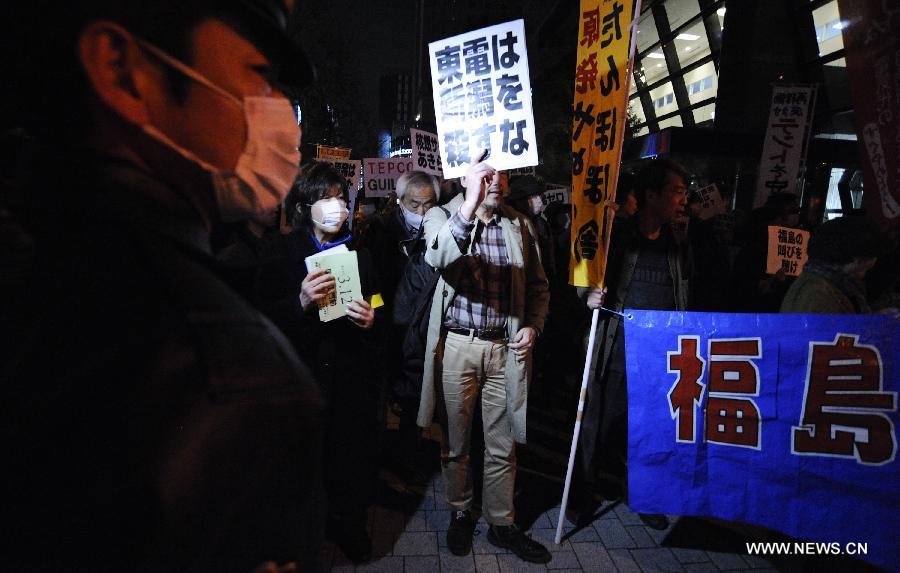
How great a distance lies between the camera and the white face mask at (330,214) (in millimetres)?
2896

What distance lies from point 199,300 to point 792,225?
725 cm

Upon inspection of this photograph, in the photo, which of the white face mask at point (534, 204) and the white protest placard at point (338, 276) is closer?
the white protest placard at point (338, 276)

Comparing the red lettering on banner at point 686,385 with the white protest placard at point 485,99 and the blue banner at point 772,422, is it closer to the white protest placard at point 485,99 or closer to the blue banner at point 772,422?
the blue banner at point 772,422

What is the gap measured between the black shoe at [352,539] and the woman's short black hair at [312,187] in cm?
197

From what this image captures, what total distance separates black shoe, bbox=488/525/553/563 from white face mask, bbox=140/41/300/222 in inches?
120

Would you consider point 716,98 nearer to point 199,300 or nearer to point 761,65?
point 761,65

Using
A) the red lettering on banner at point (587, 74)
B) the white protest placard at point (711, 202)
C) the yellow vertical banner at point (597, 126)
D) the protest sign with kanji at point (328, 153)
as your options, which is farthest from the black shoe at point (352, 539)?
the protest sign with kanji at point (328, 153)

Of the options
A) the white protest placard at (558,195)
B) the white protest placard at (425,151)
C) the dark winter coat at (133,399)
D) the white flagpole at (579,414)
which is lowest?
the white flagpole at (579,414)

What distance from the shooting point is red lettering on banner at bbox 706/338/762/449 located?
2938 mm

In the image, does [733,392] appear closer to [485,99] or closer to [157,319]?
[485,99]

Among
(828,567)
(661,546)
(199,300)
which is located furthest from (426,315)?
(828,567)

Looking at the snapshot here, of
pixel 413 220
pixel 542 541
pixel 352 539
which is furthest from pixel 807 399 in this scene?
pixel 413 220

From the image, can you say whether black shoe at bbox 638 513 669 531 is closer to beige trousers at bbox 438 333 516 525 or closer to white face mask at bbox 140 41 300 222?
beige trousers at bbox 438 333 516 525

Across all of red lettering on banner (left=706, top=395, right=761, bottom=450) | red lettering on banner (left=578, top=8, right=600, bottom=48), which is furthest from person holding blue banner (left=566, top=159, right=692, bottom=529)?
red lettering on banner (left=578, top=8, right=600, bottom=48)
